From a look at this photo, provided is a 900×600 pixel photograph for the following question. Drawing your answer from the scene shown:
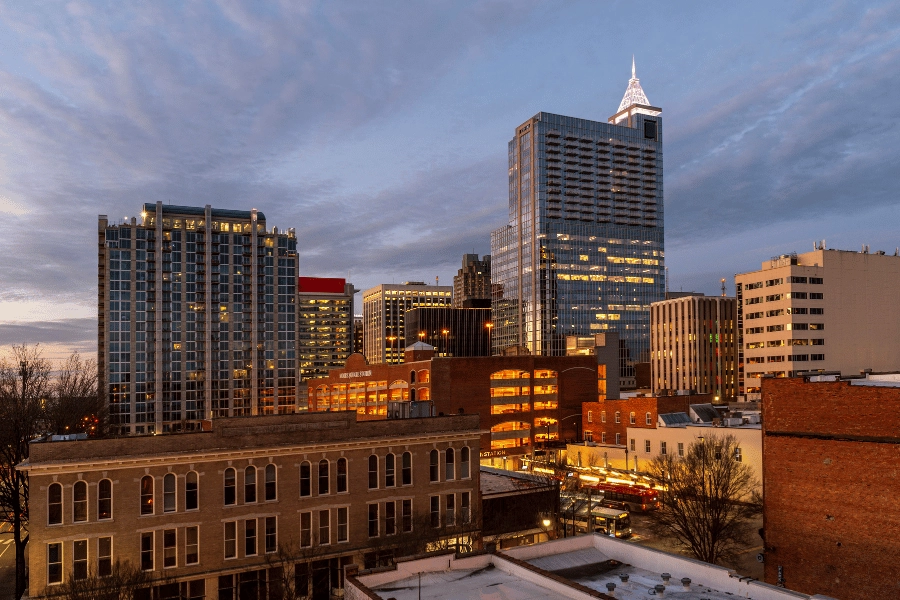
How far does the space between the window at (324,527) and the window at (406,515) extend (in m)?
5.13

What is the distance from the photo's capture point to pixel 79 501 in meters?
36.4

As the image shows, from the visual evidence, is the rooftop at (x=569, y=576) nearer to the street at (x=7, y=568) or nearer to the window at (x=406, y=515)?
the window at (x=406, y=515)

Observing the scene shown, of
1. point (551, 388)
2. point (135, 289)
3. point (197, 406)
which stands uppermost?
point (135, 289)

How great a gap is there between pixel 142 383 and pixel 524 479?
15245 cm

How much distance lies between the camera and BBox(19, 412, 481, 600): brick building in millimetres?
36250

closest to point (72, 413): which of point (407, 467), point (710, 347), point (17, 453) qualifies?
point (17, 453)

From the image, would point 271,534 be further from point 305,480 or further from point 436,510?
point 436,510

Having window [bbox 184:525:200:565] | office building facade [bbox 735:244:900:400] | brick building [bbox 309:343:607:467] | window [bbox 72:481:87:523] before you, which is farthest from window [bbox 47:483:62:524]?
office building facade [bbox 735:244:900:400]

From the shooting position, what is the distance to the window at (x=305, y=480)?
140ft

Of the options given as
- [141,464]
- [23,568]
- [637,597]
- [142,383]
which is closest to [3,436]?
[23,568]

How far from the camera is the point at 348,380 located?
12681 cm

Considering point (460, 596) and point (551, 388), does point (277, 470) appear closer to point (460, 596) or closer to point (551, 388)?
point (460, 596)

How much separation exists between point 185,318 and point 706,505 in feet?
553

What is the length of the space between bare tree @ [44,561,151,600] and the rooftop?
13195 millimetres
